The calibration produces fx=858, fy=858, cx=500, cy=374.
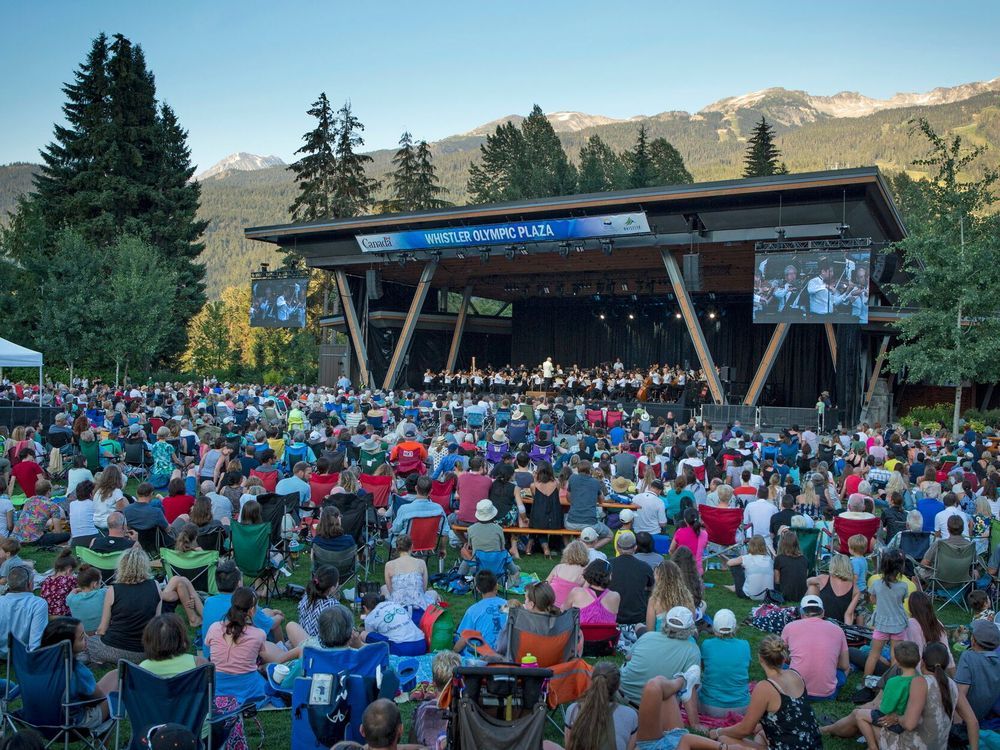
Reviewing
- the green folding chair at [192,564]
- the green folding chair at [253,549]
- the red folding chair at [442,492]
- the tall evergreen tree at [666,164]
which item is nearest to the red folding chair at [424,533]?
the red folding chair at [442,492]

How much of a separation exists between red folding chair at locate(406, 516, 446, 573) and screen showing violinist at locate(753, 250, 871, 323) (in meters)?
13.3

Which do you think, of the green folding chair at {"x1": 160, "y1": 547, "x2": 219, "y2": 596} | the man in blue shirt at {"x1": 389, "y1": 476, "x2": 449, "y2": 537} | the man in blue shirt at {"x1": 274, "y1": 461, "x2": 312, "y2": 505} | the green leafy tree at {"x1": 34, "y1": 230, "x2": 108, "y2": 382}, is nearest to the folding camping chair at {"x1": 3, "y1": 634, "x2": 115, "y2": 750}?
the green folding chair at {"x1": 160, "y1": 547, "x2": 219, "y2": 596}

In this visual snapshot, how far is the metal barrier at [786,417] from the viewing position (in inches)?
836

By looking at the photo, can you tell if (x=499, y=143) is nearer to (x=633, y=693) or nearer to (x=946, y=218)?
(x=946, y=218)

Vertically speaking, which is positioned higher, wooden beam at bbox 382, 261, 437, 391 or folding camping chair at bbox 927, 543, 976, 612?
wooden beam at bbox 382, 261, 437, 391

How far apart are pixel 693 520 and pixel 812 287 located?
1286 centimetres

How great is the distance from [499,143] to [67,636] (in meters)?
56.0

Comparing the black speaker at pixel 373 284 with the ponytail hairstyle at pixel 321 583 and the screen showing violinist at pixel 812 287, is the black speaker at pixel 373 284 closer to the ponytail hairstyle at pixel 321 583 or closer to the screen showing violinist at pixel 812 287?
the screen showing violinist at pixel 812 287

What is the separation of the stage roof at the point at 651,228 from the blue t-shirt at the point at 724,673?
15671 millimetres

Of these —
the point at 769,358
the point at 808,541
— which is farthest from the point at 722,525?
the point at 769,358

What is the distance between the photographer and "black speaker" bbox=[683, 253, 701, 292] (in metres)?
22.0

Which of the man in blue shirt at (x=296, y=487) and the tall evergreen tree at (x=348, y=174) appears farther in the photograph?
the tall evergreen tree at (x=348, y=174)

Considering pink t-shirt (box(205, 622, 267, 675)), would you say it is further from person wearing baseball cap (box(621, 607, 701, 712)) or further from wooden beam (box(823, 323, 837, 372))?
wooden beam (box(823, 323, 837, 372))

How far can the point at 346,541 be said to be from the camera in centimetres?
693
